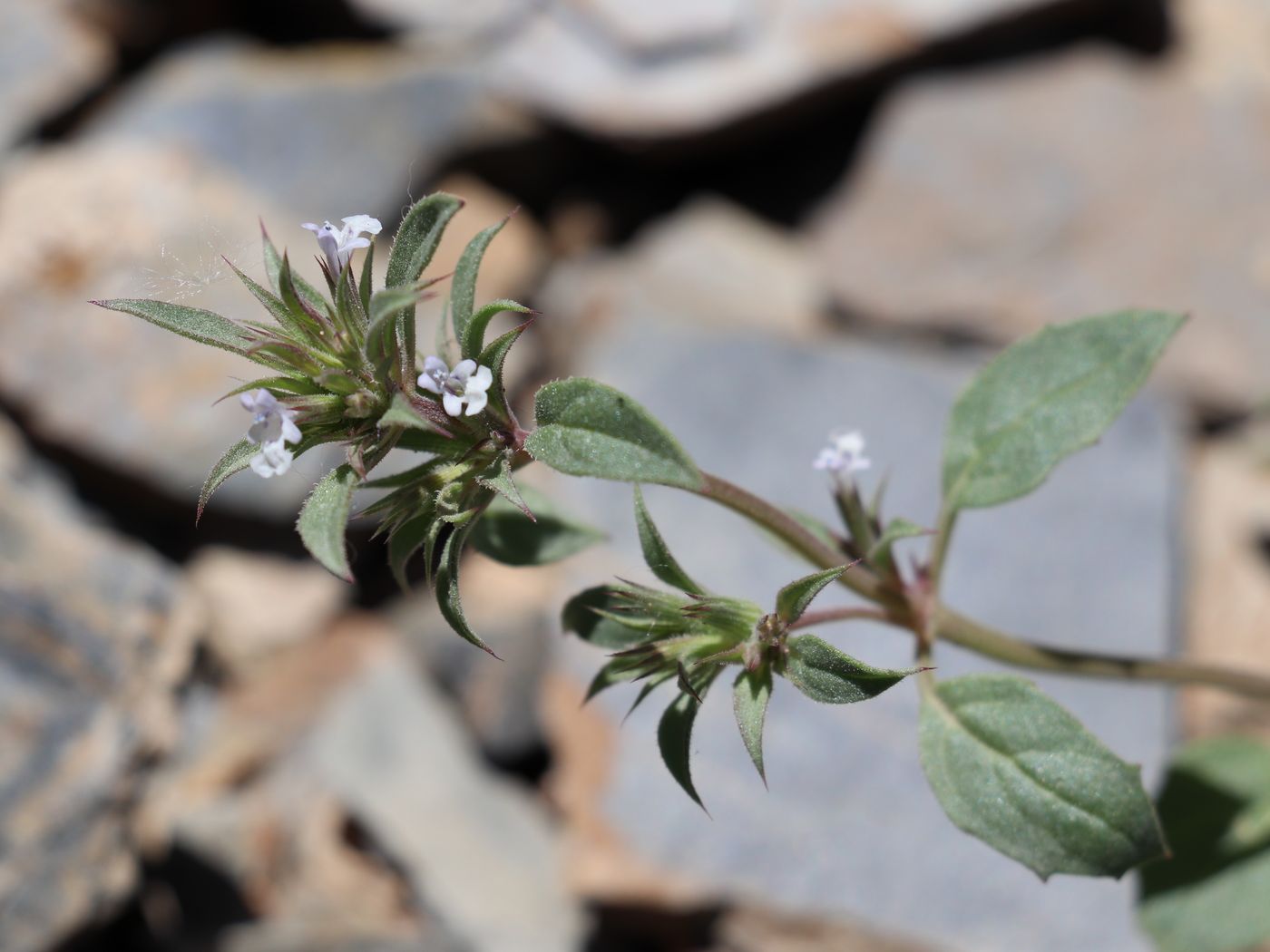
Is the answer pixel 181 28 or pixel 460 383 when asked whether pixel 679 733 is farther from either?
pixel 181 28

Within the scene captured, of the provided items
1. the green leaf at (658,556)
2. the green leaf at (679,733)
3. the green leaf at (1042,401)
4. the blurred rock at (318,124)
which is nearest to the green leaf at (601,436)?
the green leaf at (658,556)

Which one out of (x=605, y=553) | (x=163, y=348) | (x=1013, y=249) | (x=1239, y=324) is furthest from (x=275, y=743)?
(x=1239, y=324)

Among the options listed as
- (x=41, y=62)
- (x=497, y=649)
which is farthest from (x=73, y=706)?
(x=41, y=62)

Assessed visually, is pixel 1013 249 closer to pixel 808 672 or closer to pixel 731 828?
pixel 731 828

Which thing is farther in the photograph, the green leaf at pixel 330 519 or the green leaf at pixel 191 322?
the green leaf at pixel 191 322

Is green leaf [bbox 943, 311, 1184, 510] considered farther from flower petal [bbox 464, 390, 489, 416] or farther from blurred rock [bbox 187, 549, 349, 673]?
blurred rock [bbox 187, 549, 349, 673]

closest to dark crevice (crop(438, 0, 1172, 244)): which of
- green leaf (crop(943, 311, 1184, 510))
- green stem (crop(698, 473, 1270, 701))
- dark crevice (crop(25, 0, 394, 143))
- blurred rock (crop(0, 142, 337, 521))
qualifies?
dark crevice (crop(25, 0, 394, 143))

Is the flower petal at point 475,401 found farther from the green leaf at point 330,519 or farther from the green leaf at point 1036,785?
the green leaf at point 1036,785
